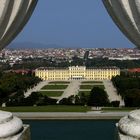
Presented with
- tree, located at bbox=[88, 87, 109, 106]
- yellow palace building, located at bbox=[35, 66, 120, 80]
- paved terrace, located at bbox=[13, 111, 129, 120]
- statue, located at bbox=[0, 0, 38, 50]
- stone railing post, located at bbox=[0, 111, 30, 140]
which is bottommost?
yellow palace building, located at bbox=[35, 66, 120, 80]

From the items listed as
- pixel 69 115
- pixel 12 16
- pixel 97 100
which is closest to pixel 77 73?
pixel 97 100

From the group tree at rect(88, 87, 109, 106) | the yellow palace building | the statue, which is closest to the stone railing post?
the statue

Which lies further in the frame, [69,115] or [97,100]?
[97,100]

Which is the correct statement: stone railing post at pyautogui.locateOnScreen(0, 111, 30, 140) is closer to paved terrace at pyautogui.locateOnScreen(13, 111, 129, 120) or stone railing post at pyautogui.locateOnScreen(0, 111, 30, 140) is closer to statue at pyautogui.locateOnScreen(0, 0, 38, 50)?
statue at pyautogui.locateOnScreen(0, 0, 38, 50)

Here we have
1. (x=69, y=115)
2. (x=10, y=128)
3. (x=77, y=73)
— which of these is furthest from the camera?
(x=77, y=73)

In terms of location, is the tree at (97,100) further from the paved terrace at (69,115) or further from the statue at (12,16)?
the statue at (12,16)

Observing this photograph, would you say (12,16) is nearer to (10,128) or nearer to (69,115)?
(10,128)
